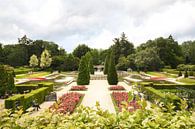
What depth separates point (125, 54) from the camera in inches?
3098

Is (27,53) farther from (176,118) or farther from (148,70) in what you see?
(176,118)

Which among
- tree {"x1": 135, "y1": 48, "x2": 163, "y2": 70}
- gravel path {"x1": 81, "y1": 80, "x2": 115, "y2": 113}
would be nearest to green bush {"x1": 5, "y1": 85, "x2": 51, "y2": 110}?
gravel path {"x1": 81, "y1": 80, "x2": 115, "y2": 113}

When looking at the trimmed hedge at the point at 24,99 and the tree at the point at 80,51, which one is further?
the tree at the point at 80,51

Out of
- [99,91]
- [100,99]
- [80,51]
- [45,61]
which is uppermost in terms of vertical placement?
[80,51]

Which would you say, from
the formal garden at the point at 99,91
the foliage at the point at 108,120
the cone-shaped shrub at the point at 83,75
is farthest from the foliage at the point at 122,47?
the foliage at the point at 108,120

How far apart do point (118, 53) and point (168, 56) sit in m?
14.3

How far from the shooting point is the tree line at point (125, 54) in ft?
211

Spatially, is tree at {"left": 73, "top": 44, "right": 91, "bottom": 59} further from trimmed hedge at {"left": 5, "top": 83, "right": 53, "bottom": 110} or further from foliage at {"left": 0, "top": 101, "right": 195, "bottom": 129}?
foliage at {"left": 0, "top": 101, "right": 195, "bottom": 129}

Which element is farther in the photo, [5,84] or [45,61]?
[45,61]

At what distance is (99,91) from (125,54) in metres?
53.2

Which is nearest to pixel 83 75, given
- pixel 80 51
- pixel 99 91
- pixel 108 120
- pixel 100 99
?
pixel 99 91

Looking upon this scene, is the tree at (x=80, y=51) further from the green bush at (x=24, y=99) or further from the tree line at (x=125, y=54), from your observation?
the green bush at (x=24, y=99)

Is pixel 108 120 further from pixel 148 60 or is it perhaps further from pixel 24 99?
pixel 148 60

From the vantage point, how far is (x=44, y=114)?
392 cm
